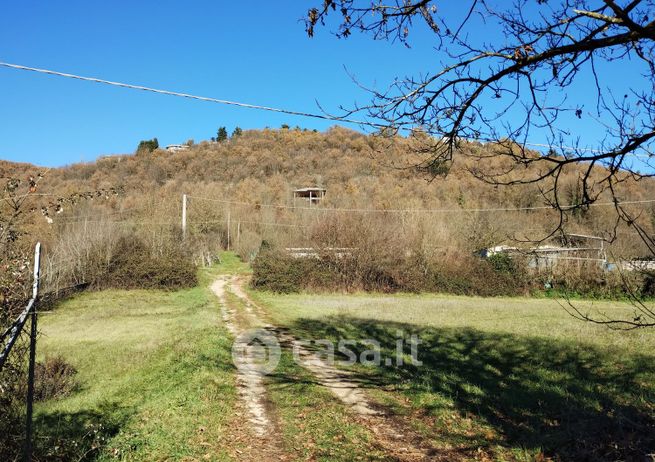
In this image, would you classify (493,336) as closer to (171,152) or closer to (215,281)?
(215,281)

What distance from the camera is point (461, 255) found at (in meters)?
30.7

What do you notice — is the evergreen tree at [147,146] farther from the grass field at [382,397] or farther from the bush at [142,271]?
the grass field at [382,397]

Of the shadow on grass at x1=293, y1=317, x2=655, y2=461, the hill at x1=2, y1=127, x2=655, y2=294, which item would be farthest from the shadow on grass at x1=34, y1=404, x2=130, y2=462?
the shadow on grass at x1=293, y1=317, x2=655, y2=461

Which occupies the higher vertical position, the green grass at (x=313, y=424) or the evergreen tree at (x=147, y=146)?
the evergreen tree at (x=147, y=146)

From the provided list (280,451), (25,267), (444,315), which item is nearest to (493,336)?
(444,315)

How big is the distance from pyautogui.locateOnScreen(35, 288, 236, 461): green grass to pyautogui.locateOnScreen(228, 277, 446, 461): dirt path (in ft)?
5.35

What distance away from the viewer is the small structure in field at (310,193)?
187 feet

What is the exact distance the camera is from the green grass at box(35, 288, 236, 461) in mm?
5273

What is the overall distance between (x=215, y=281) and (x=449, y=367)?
23973 mm

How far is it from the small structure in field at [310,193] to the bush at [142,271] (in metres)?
27.5

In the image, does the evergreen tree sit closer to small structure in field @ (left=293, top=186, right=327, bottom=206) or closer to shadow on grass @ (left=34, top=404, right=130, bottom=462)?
small structure in field @ (left=293, top=186, right=327, bottom=206)

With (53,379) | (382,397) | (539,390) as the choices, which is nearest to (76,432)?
(53,379)

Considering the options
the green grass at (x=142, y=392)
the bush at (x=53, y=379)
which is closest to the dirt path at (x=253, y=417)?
the green grass at (x=142, y=392)

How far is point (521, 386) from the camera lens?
7617 mm
